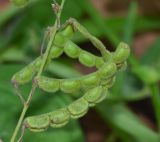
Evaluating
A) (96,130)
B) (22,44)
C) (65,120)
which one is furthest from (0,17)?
(65,120)

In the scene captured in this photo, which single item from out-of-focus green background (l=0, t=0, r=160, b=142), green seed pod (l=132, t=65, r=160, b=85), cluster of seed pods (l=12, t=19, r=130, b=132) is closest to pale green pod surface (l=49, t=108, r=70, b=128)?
cluster of seed pods (l=12, t=19, r=130, b=132)

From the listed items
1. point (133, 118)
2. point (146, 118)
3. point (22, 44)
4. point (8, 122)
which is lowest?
point (146, 118)

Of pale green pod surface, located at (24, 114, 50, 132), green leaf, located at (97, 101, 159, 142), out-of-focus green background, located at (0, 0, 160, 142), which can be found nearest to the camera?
pale green pod surface, located at (24, 114, 50, 132)

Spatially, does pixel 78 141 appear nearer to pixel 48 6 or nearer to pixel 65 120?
pixel 65 120

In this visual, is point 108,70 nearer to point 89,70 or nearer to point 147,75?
point 147,75

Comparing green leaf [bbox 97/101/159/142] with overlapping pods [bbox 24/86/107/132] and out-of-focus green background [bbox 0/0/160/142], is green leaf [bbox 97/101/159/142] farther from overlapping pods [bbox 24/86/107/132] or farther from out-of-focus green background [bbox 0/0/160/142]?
overlapping pods [bbox 24/86/107/132]

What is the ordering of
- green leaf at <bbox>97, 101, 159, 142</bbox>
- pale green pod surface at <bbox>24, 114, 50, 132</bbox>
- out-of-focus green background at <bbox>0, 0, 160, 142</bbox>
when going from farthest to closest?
green leaf at <bbox>97, 101, 159, 142</bbox> < out-of-focus green background at <bbox>0, 0, 160, 142</bbox> < pale green pod surface at <bbox>24, 114, 50, 132</bbox>
